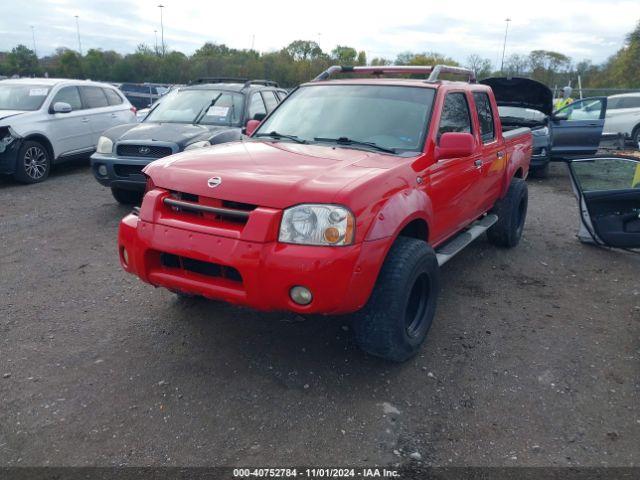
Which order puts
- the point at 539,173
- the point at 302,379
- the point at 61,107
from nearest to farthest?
1. the point at 302,379
2. the point at 61,107
3. the point at 539,173

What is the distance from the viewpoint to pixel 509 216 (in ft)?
18.8

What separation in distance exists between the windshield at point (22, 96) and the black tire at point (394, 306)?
27.1 feet

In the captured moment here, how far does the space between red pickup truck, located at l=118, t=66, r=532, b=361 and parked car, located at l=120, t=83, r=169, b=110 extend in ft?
57.6

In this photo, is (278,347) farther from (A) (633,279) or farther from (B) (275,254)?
(A) (633,279)

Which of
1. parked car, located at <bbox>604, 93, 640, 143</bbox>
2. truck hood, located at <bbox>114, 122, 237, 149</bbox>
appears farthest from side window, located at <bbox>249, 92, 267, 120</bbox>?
parked car, located at <bbox>604, 93, 640, 143</bbox>

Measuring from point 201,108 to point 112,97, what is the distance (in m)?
3.90

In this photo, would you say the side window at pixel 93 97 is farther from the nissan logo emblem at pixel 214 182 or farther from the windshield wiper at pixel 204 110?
the nissan logo emblem at pixel 214 182

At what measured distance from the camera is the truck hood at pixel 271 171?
9.41ft

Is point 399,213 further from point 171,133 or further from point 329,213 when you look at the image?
point 171,133

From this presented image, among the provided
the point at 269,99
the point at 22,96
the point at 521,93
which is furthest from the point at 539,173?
the point at 22,96

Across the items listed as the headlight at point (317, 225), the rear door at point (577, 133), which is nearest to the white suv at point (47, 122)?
the headlight at point (317, 225)

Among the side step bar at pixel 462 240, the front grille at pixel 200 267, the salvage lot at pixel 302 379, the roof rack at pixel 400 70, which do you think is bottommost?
the salvage lot at pixel 302 379

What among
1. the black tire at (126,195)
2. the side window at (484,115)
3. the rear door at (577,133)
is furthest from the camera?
the rear door at (577,133)

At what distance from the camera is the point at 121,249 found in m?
3.40
